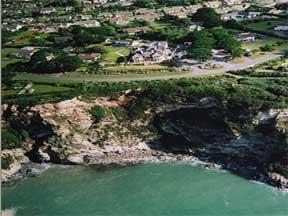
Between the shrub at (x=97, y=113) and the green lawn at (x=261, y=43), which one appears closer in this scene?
the shrub at (x=97, y=113)

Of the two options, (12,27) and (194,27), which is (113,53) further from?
(12,27)

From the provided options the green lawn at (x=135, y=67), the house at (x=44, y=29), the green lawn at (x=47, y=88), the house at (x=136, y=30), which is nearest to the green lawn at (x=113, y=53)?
the green lawn at (x=135, y=67)

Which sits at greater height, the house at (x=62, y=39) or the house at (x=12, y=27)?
the house at (x=62, y=39)

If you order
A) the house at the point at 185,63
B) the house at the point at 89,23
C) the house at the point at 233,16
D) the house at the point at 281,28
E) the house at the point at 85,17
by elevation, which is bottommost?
the house at the point at 85,17

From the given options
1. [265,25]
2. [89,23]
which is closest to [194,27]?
[265,25]

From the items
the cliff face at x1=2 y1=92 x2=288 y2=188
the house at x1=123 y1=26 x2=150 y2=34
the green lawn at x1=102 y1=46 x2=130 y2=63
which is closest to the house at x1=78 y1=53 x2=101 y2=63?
the green lawn at x1=102 y1=46 x2=130 y2=63

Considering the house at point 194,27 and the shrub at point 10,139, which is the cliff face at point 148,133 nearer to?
the shrub at point 10,139
